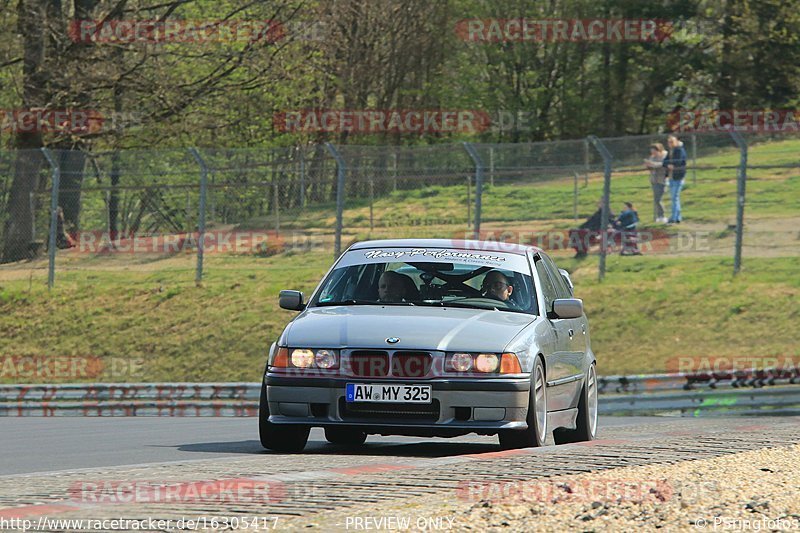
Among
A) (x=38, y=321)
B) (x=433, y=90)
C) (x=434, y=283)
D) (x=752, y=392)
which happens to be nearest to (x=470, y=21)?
(x=433, y=90)

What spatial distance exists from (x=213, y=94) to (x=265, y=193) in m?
4.54

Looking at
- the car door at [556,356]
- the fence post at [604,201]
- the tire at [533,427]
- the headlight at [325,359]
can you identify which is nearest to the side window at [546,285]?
the car door at [556,356]

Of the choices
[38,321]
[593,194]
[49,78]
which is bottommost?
[38,321]

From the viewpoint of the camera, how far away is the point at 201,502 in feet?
21.2

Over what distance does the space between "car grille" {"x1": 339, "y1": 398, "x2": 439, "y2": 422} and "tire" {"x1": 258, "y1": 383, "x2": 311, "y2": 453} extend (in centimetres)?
45

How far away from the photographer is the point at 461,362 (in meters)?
9.80

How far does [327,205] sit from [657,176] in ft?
21.2

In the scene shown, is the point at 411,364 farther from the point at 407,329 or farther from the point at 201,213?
the point at 201,213

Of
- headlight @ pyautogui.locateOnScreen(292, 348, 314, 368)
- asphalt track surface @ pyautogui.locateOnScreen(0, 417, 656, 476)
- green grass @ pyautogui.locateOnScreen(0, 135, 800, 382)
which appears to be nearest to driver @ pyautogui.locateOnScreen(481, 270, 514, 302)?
asphalt track surface @ pyautogui.locateOnScreen(0, 417, 656, 476)

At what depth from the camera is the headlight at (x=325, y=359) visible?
388 inches

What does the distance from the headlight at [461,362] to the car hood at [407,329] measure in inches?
1.7

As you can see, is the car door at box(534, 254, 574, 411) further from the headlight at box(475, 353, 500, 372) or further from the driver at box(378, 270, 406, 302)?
the driver at box(378, 270, 406, 302)

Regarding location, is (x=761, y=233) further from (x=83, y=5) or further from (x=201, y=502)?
(x=201, y=502)

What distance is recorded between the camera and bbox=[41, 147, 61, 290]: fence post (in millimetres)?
26406
